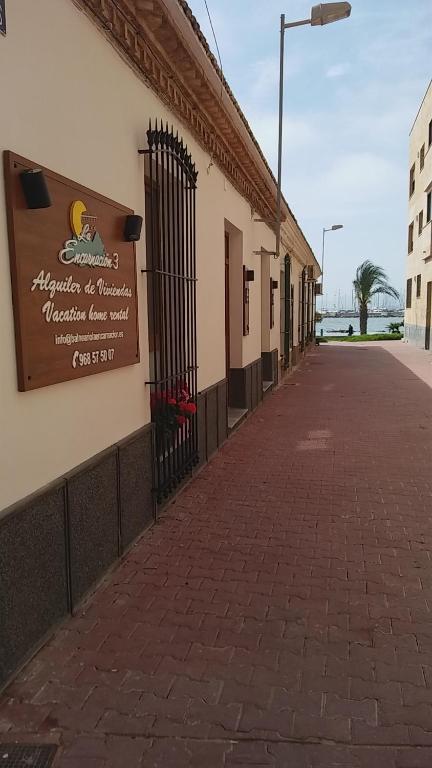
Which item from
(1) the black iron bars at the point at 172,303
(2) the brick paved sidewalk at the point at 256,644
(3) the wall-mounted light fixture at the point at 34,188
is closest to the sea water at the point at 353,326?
(1) the black iron bars at the point at 172,303

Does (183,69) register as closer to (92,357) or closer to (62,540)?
(92,357)

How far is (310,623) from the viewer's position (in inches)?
124

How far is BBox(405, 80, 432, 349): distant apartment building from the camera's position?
75.9 ft

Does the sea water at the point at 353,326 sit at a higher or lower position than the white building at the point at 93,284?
lower

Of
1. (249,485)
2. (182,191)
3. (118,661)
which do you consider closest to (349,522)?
(249,485)

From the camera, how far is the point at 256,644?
296 cm

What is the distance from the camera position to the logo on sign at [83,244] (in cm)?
309

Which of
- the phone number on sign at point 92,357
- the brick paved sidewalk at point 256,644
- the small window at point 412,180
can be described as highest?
the small window at point 412,180

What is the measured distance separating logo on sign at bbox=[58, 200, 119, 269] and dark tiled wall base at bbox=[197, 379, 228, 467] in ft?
9.13

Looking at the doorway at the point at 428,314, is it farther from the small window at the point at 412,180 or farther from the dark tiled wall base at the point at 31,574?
the dark tiled wall base at the point at 31,574

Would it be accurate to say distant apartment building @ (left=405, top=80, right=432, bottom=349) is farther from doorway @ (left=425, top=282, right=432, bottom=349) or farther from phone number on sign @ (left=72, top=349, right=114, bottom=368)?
phone number on sign @ (left=72, top=349, right=114, bottom=368)

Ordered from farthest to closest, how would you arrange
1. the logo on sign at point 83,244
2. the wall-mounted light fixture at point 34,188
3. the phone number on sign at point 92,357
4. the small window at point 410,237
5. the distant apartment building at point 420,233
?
1. the small window at point 410,237
2. the distant apartment building at point 420,233
3. the phone number on sign at point 92,357
4. the logo on sign at point 83,244
5. the wall-mounted light fixture at point 34,188

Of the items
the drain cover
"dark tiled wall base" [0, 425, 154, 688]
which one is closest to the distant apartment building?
"dark tiled wall base" [0, 425, 154, 688]

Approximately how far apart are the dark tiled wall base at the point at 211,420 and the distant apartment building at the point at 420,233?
17.4 meters
